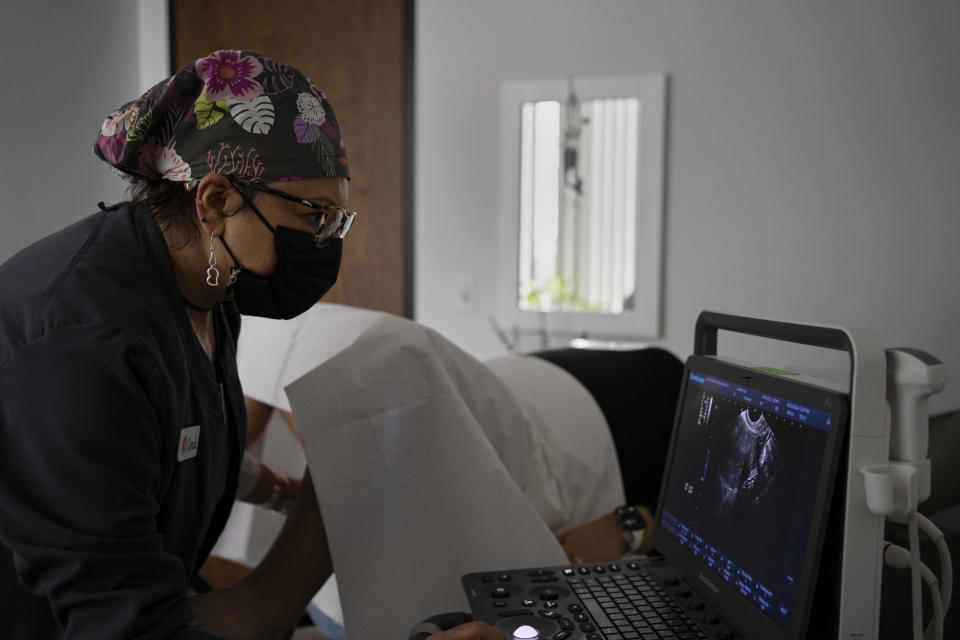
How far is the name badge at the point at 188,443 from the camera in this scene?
3.00 feet

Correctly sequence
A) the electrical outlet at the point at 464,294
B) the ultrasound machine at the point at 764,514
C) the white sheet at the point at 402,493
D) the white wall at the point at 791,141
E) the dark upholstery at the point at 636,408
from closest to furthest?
the ultrasound machine at the point at 764,514, the white sheet at the point at 402,493, the dark upholstery at the point at 636,408, the white wall at the point at 791,141, the electrical outlet at the point at 464,294

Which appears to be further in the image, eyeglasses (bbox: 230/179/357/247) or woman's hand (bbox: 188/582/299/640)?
woman's hand (bbox: 188/582/299/640)

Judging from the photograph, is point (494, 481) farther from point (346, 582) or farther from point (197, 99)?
point (197, 99)

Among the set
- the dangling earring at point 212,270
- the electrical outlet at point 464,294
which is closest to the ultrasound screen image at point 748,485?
the dangling earring at point 212,270

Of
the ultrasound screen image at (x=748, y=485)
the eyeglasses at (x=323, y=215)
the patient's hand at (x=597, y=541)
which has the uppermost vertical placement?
the eyeglasses at (x=323, y=215)

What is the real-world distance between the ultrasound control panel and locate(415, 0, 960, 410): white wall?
1.37 m

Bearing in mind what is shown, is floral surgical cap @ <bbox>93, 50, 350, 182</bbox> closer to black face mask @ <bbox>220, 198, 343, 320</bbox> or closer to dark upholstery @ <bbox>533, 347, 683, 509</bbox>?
black face mask @ <bbox>220, 198, 343, 320</bbox>

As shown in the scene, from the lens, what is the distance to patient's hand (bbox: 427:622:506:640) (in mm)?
772

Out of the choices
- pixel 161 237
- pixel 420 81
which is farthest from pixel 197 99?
pixel 420 81

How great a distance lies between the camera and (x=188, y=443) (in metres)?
0.93

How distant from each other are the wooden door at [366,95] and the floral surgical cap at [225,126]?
177 cm

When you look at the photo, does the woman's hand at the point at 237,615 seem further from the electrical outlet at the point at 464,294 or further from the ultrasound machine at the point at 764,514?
the electrical outlet at the point at 464,294

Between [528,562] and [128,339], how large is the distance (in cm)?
68

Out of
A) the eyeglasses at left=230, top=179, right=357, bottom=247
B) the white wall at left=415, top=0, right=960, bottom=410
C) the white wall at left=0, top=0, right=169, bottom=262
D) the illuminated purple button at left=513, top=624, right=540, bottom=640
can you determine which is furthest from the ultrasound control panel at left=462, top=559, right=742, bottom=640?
the white wall at left=0, top=0, right=169, bottom=262
